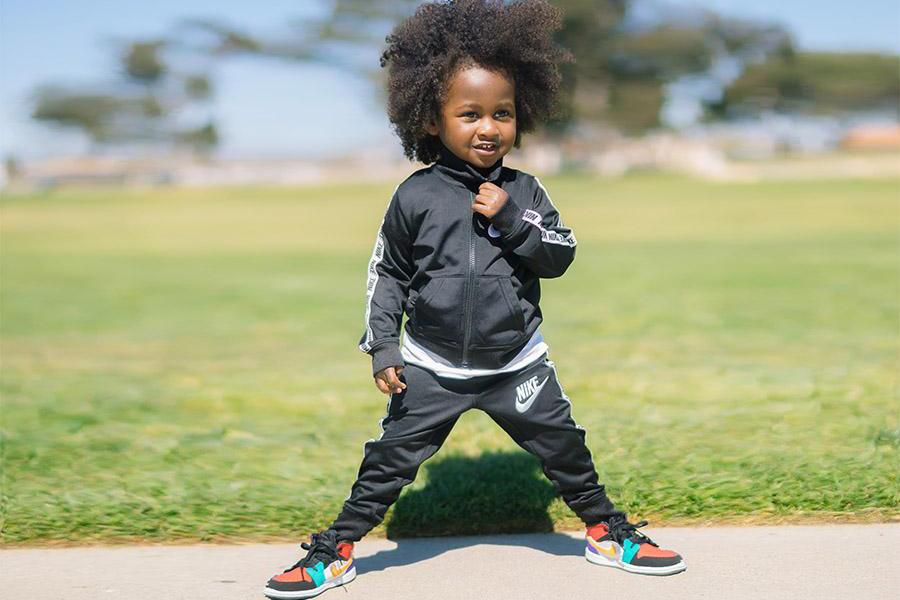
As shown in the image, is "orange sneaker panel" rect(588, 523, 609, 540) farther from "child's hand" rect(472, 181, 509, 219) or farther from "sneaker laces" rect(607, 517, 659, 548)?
"child's hand" rect(472, 181, 509, 219)

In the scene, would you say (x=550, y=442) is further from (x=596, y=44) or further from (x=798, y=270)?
(x=596, y=44)

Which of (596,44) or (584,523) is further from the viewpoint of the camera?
(596,44)

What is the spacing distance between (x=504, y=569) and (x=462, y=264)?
0.96 m

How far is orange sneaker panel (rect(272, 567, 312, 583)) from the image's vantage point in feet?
10.1

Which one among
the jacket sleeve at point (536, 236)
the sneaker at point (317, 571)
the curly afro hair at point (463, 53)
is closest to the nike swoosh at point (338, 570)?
the sneaker at point (317, 571)

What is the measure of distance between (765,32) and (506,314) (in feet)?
219

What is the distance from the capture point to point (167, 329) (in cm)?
969

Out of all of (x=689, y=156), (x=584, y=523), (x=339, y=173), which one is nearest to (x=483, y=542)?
(x=584, y=523)

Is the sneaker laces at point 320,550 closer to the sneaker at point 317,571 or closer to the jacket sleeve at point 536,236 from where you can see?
the sneaker at point 317,571

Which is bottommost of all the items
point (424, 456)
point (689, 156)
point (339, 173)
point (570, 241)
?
point (339, 173)

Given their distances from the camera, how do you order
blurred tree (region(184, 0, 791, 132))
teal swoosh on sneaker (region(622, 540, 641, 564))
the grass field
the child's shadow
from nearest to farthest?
teal swoosh on sneaker (region(622, 540, 641, 564))
the child's shadow
the grass field
blurred tree (region(184, 0, 791, 132))

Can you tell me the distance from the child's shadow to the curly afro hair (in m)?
1.33

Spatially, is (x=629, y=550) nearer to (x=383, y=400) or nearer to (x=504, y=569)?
(x=504, y=569)

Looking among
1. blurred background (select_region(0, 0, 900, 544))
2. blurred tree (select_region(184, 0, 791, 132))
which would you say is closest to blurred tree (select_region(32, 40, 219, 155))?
blurred tree (select_region(184, 0, 791, 132))
